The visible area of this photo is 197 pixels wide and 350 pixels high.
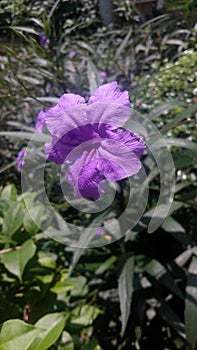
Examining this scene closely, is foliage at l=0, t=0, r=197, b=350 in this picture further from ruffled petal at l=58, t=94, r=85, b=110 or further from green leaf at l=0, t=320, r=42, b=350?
ruffled petal at l=58, t=94, r=85, b=110

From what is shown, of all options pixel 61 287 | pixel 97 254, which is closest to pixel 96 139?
pixel 61 287

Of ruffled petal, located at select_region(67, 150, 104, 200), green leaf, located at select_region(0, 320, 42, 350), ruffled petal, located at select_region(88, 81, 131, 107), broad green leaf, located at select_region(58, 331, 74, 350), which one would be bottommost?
broad green leaf, located at select_region(58, 331, 74, 350)

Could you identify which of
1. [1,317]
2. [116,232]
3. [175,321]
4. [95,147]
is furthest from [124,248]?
[95,147]

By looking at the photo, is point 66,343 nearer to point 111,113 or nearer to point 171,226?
point 171,226

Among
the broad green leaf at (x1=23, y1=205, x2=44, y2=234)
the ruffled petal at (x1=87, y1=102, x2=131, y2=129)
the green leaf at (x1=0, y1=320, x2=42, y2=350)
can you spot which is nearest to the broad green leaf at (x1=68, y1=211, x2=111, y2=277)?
the broad green leaf at (x1=23, y1=205, x2=44, y2=234)

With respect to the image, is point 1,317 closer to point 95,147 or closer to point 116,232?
point 116,232

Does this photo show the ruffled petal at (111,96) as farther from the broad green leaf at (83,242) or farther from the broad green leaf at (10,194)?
the broad green leaf at (10,194)

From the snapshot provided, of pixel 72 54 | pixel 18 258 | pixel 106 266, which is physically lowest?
pixel 106 266
